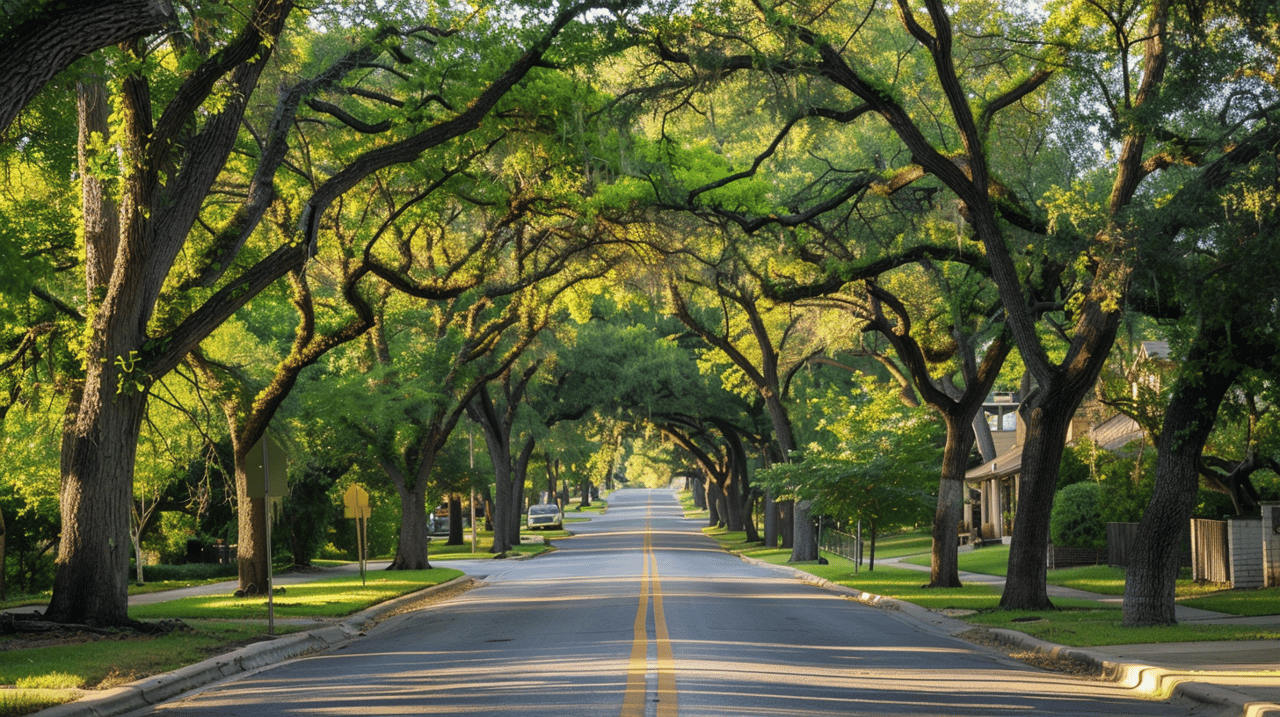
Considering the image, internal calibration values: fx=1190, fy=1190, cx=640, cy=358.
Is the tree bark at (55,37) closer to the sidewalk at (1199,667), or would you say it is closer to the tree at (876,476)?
the sidewalk at (1199,667)

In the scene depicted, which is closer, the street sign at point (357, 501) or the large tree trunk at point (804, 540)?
the street sign at point (357, 501)

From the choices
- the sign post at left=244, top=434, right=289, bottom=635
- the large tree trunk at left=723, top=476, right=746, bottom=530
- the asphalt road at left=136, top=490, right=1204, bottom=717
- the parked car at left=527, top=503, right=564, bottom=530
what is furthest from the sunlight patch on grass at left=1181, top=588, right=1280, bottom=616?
the parked car at left=527, top=503, right=564, bottom=530

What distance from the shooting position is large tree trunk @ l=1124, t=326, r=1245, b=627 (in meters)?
15.3

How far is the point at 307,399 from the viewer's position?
102 feet

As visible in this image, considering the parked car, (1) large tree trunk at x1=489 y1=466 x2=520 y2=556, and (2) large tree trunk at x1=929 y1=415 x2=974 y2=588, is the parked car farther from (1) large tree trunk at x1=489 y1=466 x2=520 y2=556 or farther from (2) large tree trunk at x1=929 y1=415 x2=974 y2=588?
(2) large tree trunk at x1=929 y1=415 x2=974 y2=588

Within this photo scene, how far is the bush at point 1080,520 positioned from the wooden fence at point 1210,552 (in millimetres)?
7015

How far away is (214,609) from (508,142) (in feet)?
31.2

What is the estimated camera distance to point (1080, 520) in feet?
108

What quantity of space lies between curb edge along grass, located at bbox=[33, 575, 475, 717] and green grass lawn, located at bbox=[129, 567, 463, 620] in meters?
1.20

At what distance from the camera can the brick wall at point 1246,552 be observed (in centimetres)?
2323

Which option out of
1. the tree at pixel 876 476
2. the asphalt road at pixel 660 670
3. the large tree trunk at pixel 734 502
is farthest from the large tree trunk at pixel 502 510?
the asphalt road at pixel 660 670

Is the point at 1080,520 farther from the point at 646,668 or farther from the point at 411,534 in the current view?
the point at 646,668

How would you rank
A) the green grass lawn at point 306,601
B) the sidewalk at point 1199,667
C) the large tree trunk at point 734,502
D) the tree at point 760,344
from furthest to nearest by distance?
1. the large tree trunk at point 734,502
2. the tree at point 760,344
3. the green grass lawn at point 306,601
4. the sidewalk at point 1199,667

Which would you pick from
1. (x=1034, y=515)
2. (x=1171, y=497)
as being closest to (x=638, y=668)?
(x=1171, y=497)
